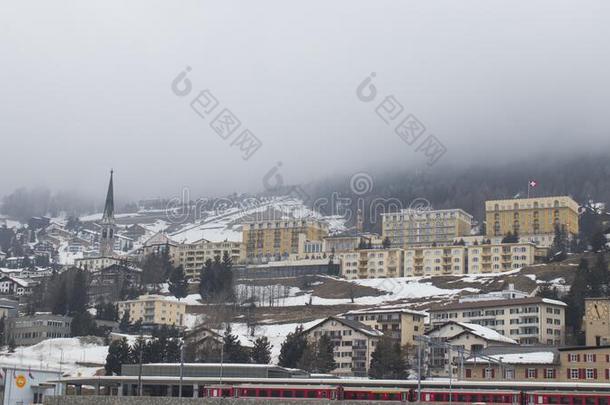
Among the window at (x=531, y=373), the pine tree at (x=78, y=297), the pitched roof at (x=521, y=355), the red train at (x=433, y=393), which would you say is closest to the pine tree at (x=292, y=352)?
the pitched roof at (x=521, y=355)

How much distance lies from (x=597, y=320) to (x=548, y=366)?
54.0ft

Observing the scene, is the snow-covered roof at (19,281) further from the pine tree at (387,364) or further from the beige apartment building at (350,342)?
the pine tree at (387,364)

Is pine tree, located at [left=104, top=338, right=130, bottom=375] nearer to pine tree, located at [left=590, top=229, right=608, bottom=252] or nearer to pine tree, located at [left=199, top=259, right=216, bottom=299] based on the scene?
pine tree, located at [left=199, top=259, right=216, bottom=299]

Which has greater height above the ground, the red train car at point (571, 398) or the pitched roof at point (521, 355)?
the pitched roof at point (521, 355)

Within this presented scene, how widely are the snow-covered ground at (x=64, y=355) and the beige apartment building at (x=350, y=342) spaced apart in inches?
1038

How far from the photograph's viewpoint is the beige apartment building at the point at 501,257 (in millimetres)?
165000

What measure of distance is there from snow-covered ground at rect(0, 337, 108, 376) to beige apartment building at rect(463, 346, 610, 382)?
45.3 m

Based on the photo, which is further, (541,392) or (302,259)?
(302,259)

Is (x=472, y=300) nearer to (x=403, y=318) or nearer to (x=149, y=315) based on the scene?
(x=403, y=318)

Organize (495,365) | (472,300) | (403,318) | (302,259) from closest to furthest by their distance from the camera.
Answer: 1. (495,365)
2. (403,318)
3. (472,300)
4. (302,259)

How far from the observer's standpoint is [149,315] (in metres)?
151

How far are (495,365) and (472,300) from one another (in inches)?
1540

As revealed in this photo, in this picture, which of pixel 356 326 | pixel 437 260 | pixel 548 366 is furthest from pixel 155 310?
pixel 548 366

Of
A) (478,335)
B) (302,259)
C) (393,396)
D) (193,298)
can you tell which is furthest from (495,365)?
(302,259)
